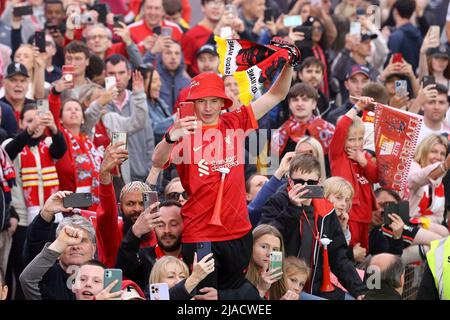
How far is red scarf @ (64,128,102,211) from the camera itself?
1084cm

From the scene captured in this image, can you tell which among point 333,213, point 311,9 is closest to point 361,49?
point 311,9

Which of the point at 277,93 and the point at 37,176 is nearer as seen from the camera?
the point at 277,93

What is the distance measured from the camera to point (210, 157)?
8.51 m

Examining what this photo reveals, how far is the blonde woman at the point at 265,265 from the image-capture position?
8797 mm

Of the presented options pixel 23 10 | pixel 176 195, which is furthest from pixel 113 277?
pixel 23 10

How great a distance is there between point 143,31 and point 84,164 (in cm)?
397

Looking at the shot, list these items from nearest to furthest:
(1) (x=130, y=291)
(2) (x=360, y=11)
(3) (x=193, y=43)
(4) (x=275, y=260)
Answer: (1) (x=130, y=291), (4) (x=275, y=260), (3) (x=193, y=43), (2) (x=360, y=11)

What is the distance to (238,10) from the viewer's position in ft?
51.6

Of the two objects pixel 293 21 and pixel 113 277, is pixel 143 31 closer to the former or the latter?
pixel 293 21

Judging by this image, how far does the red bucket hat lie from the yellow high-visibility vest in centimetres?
205

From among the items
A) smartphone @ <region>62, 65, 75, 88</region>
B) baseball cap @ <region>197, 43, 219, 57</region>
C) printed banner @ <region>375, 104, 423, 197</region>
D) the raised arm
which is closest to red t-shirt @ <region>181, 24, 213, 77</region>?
baseball cap @ <region>197, 43, 219, 57</region>

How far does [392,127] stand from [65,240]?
326 centimetres

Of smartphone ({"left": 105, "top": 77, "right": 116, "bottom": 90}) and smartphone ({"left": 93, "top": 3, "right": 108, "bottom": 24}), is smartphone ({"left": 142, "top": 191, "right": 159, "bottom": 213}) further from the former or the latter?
smartphone ({"left": 93, "top": 3, "right": 108, "bottom": 24})
